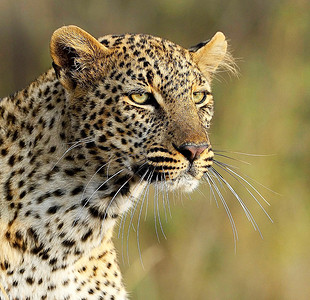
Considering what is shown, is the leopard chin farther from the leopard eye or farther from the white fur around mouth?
the leopard eye

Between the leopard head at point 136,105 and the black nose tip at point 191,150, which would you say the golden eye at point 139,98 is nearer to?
the leopard head at point 136,105

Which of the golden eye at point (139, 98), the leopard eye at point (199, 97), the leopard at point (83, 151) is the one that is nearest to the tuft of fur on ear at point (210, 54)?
the leopard eye at point (199, 97)

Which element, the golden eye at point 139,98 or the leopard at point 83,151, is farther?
the golden eye at point 139,98

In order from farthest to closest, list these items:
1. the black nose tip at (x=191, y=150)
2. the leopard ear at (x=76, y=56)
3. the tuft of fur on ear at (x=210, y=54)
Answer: the tuft of fur on ear at (x=210, y=54) < the leopard ear at (x=76, y=56) < the black nose tip at (x=191, y=150)

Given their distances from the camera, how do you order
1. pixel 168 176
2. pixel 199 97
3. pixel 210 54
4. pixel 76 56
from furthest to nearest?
pixel 210 54 < pixel 199 97 < pixel 76 56 < pixel 168 176

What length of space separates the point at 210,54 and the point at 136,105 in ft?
3.38

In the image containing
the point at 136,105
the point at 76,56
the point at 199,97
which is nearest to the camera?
the point at 136,105

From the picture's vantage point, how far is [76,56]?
5859mm

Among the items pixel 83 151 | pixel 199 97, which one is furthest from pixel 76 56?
pixel 199 97

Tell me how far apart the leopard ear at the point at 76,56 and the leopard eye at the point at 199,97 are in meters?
0.70

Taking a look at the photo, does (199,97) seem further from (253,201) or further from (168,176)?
(253,201)

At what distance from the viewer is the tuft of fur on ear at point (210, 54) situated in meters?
6.35

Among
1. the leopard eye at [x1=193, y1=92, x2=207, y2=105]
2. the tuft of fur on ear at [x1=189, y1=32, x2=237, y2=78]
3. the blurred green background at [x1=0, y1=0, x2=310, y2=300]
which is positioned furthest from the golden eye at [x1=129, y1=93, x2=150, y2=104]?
the blurred green background at [x1=0, y1=0, x2=310, y2=300]

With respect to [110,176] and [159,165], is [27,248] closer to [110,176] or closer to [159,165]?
[110,176]
